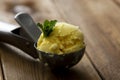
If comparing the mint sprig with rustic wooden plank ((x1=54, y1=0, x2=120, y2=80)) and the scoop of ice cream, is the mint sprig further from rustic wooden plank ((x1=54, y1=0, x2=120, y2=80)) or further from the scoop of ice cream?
rustic wooden plank ((x1=54, y1=0, x2=120, y2=80))

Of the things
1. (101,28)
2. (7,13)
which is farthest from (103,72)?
(7,13)

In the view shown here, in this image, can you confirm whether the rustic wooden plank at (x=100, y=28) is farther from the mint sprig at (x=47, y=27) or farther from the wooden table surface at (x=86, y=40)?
the mint sprig at (x=47, y=27)

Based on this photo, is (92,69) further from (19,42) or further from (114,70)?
(19,42)

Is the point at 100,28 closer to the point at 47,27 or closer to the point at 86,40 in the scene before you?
the point at 86,40

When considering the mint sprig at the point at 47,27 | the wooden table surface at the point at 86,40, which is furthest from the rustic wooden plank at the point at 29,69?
the mint sprig at the point at 47,27

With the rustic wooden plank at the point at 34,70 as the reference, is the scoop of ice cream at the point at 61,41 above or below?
above

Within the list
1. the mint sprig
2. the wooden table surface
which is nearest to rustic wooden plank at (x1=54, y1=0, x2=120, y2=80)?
the wooden table surface
